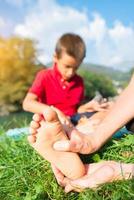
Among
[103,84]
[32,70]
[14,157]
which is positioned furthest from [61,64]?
[103,84]

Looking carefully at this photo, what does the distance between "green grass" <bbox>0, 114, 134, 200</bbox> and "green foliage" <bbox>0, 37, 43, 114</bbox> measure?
2201 centimetres

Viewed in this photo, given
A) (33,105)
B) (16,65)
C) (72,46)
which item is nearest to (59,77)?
(72,46)

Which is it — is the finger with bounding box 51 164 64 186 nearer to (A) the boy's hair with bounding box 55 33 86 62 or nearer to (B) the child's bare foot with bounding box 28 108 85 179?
(B) the child's bare foot with bounding box 28 108 85 179

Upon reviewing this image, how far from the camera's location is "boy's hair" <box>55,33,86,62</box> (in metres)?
3.18

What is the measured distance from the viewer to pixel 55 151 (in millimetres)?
1744

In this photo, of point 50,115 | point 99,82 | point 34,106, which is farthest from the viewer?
point 99,82

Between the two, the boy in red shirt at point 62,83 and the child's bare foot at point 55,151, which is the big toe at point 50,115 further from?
the boy in red shirt at point 62,83

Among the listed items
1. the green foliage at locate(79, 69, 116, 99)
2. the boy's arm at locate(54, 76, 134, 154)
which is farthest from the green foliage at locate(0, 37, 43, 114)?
the boy's arm at locate(54, 76, 134, 154)

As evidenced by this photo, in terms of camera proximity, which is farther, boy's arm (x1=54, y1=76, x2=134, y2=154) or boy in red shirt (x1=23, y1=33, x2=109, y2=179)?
boy in red shirt (x1=23, y1=33, x2=109, y2=179)

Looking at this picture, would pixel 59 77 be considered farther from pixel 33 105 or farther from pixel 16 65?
pixel 16 65

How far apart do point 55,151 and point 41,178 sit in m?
0.25

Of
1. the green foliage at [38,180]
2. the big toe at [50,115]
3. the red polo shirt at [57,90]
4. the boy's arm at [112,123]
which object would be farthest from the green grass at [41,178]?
the red polo shirt at [57,90]

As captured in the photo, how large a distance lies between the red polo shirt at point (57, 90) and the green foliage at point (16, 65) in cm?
2081

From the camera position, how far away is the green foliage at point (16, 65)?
24812 mm
